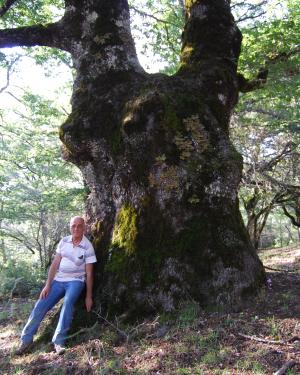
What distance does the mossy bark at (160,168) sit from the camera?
4562 millimetres

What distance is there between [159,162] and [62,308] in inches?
85.3

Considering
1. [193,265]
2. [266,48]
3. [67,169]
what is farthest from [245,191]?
[193,265]

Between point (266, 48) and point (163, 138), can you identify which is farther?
point (266, 48)

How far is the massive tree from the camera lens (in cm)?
457

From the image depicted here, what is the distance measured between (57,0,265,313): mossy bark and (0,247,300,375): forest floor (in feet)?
1.03

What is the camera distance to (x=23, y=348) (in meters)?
4.71

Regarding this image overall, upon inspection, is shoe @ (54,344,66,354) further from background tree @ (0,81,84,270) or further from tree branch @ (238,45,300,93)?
background tree @ (0,81,84,270)

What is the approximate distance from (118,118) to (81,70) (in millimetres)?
1247

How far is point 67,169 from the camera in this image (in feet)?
56.7

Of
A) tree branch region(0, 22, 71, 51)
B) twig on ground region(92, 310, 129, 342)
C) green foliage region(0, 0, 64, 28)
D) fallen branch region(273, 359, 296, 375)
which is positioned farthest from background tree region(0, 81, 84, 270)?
fallen branch region(273, 359, 296, 375)

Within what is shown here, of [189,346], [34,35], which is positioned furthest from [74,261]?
[34,35]

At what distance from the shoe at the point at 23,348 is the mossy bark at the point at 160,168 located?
1.12 m

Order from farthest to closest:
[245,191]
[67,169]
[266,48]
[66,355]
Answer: [245,191] < [67,169] < [266,48] < [66,355]

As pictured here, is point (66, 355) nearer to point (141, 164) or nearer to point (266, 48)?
point (141, 164)
